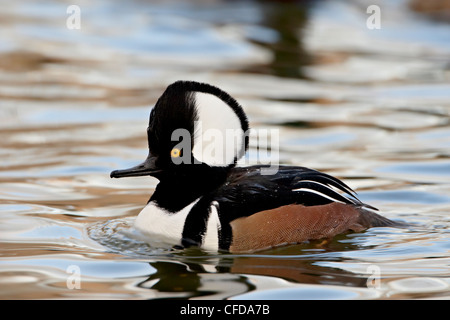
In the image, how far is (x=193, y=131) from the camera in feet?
18.9

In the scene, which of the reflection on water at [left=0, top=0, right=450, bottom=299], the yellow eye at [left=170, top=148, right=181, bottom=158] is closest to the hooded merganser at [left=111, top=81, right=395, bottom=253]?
the yellow eye at [left=170, top=148, right=181, bottom=158]

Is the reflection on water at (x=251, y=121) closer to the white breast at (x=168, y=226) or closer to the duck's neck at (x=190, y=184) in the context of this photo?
the white breast at (x=168, y=226)

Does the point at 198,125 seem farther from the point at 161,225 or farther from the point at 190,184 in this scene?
the point at 161,225

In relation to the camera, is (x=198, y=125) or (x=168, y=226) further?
(x=168, y=226)

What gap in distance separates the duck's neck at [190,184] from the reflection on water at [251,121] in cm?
37

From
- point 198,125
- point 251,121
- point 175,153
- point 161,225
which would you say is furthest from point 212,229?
point 251,121

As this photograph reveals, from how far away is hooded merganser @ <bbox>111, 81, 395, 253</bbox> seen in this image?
18.8ft

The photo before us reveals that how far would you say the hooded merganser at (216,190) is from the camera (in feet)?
18.8

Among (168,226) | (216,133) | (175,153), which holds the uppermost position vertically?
(216,133)

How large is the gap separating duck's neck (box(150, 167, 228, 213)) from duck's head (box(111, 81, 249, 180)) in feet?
0.10

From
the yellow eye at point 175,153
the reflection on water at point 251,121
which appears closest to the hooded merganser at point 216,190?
the yellow eye at point 175,153

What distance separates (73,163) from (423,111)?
A: 4743 mm

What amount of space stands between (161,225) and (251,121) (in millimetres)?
4945

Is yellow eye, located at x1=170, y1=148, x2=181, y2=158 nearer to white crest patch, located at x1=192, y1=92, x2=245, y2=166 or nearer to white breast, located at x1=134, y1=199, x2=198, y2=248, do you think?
white crest patch, located at x1=192, y1=92, x2=245, y2=166
